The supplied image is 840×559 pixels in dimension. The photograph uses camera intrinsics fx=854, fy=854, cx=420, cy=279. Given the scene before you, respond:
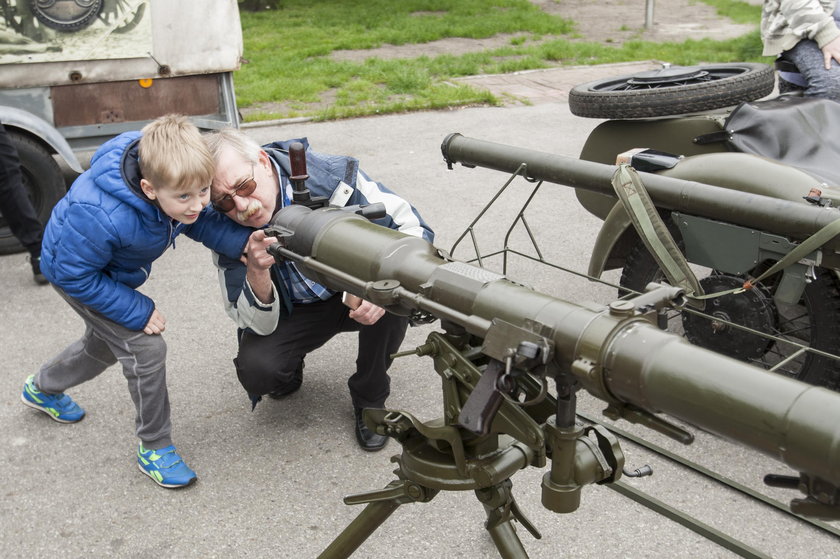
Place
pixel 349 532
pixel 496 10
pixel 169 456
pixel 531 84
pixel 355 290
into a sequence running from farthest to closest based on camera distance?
pixel 496 10 → pixel 531 84 → pixel 169 456 → pixel 349 532 → pixel 355 290

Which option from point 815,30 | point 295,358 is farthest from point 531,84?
point 295,358

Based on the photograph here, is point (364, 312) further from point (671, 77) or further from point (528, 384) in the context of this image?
point (671, 77)

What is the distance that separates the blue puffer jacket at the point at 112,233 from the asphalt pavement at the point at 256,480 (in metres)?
0.73

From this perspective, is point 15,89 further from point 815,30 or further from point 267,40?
point 267,40

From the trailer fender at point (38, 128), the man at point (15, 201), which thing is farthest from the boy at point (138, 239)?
the trailer fender at point (38, 128)

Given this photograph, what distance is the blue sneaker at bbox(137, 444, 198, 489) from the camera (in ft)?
10.6

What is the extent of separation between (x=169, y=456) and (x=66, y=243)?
94 centimetres

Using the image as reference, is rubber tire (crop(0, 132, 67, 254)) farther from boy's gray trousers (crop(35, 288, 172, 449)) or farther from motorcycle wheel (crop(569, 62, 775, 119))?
motorcycle wheel (crop(569, 62, 775, 119))

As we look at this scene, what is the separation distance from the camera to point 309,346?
11.1ft

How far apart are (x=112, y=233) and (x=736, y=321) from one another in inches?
93.7

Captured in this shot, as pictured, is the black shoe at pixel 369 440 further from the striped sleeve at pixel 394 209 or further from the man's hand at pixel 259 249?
the man's hand at pixel 259 249

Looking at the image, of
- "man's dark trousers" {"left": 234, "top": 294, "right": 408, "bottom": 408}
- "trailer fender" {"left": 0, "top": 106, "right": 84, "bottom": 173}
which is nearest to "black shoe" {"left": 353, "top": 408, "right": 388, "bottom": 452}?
"man's dark trousers" {"left": 234, "top": 294, "right": 408, "bottom": 408}

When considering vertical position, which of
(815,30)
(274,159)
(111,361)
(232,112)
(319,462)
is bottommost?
(319,462)

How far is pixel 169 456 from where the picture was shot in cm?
326
